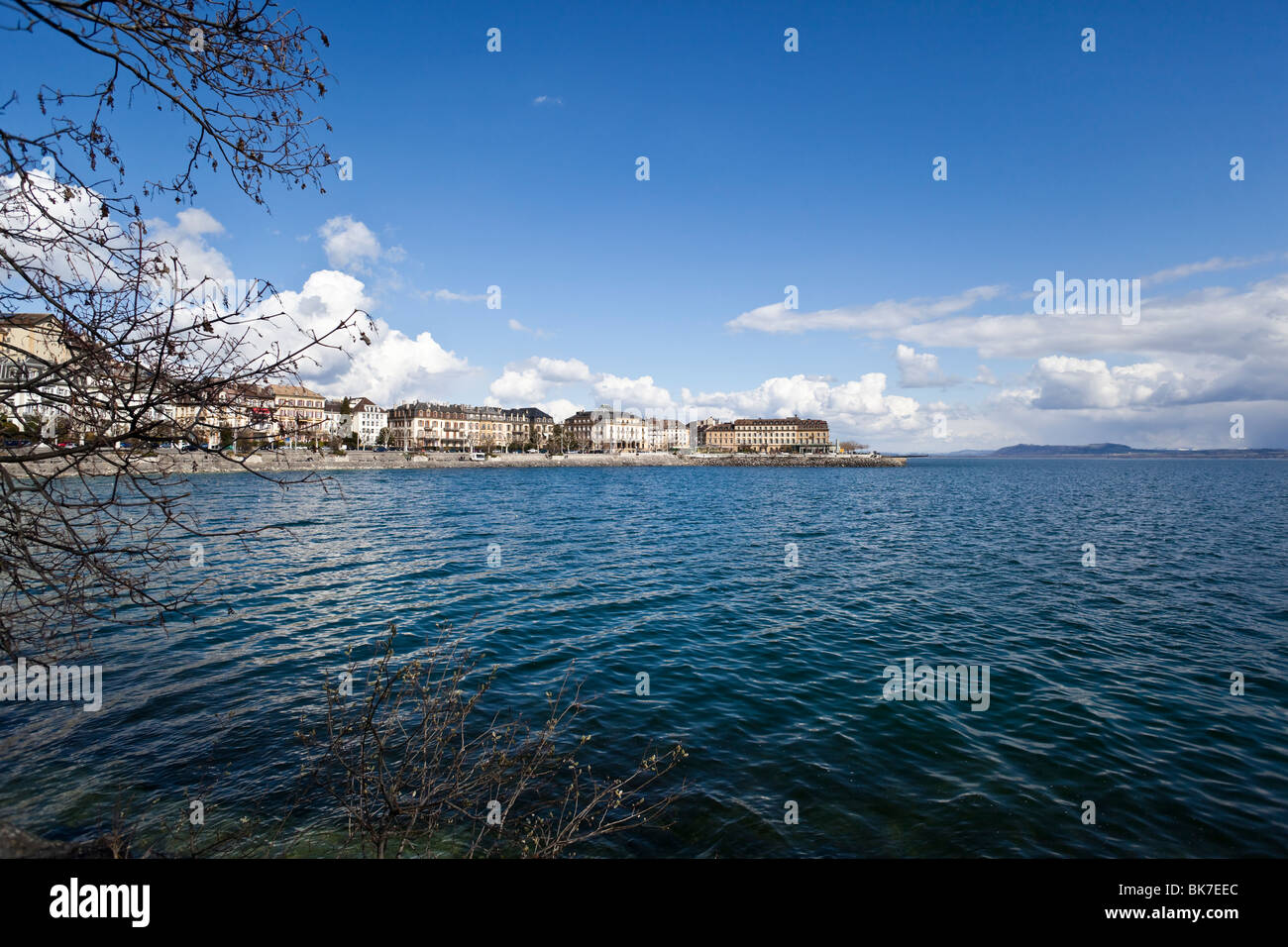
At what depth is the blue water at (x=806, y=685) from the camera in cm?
930

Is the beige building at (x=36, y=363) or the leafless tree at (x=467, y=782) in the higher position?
the beige building at (x=36, y=363)

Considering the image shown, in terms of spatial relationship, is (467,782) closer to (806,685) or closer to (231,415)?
(231,415)

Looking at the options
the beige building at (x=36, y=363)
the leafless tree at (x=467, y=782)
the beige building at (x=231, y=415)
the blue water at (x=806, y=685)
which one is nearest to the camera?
the beige building at (x=36, y=363)

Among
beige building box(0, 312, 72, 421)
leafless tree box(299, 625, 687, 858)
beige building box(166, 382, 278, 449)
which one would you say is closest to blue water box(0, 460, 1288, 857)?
leafless tree box(299, 625, 687, 858)

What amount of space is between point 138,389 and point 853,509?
62.4m

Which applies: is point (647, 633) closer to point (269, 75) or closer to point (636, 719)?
point (636, 719)

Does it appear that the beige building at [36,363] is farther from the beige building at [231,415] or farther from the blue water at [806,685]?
the blue water at [806,685]

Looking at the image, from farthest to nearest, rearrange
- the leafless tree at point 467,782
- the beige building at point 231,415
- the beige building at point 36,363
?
the leafless tree at point 467,782 < the beige building at point 231,415 < the beige building at point 36,363

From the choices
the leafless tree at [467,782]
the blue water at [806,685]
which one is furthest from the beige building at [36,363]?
the leafless tree at [467,782]

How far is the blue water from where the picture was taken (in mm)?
9297

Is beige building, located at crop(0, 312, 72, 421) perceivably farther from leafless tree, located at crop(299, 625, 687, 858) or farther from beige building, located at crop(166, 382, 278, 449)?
leafless tree, located at crop(299, 625, 687, 858)

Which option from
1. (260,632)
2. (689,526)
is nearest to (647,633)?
(260,632)

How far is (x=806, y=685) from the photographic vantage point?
1454 centimetres

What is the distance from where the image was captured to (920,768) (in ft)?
35.2
